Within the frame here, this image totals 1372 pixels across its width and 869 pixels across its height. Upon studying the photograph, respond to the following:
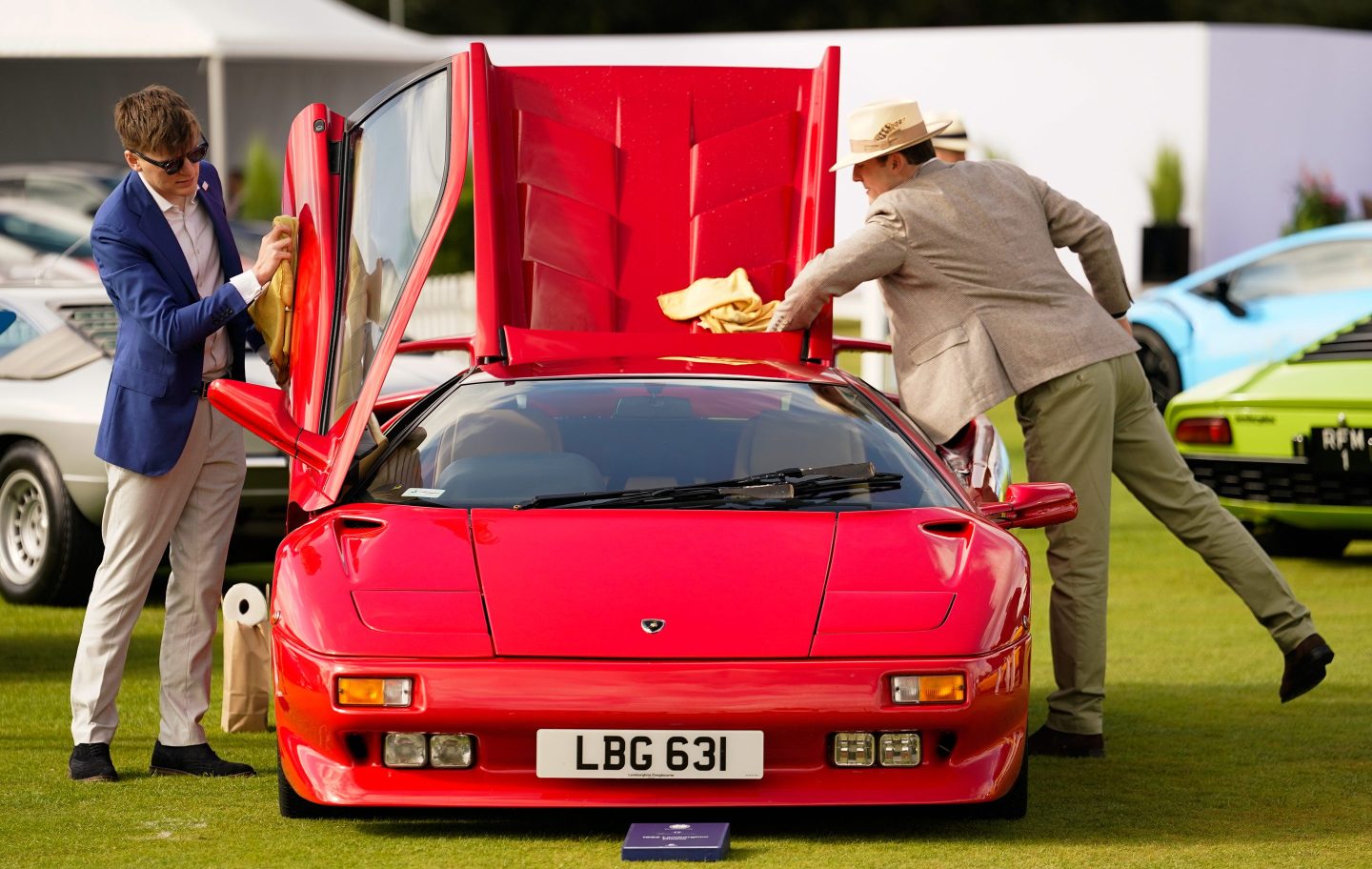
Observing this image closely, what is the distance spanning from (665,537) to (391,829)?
95 cm

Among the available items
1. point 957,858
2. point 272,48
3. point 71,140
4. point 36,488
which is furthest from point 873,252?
point 71,140

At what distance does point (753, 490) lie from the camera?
526cm

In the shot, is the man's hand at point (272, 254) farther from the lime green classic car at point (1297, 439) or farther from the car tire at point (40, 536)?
the lime green classic car at point (1297, 439)

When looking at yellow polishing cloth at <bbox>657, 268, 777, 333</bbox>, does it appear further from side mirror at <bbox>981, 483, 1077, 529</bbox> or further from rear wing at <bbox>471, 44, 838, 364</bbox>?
side mirror at <bbox>981, 483, 1077, 529</bbox>

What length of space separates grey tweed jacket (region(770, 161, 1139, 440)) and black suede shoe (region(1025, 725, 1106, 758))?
95cm

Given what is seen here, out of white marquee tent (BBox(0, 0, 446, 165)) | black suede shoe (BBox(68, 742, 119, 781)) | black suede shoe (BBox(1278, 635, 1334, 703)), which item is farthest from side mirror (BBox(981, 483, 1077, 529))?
white marquee tent (BBox(0, 0, 446, 165))

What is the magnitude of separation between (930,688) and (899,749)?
155 mm

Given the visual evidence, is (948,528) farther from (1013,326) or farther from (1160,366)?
(1160,366)

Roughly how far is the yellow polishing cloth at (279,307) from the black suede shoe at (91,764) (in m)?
1.19

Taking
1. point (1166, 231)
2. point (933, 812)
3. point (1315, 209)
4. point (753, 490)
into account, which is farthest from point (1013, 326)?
point (1315, 209)

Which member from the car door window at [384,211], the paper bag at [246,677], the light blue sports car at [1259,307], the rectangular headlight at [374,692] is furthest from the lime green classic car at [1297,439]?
the rectangular headlight at [374,692]

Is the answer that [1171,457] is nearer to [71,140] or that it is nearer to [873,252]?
[873,252]

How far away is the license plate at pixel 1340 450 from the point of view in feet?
31.2

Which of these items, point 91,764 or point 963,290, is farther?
point 963,290
